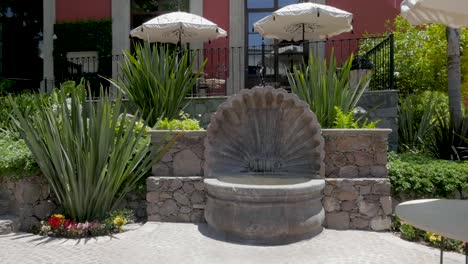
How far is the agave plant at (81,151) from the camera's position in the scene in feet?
14.6

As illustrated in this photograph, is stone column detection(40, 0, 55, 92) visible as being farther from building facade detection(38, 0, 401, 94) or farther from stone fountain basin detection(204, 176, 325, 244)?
stone fountain basin detection(204, 176, 325, 244)

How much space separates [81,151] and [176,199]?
1.22 meters

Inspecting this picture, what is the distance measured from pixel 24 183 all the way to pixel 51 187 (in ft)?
0.95

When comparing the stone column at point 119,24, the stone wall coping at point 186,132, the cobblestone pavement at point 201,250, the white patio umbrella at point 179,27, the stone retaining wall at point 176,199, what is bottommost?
the cobblestone pavement at point 201,250

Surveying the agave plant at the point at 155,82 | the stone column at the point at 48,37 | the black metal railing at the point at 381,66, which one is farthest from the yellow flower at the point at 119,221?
the stone column at the point at 48,37

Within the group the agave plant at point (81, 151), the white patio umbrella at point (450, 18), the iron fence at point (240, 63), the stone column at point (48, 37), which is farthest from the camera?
the stone column at point (48, 37)

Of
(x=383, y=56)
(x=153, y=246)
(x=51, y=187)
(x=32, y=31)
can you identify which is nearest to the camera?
(x=153, y=246)

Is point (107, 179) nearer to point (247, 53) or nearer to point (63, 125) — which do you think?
point (63, 125)

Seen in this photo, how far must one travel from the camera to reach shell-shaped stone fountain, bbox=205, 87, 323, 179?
4910 mm

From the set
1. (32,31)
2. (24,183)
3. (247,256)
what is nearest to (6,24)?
(32,31)

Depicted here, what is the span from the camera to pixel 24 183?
468 centimetres

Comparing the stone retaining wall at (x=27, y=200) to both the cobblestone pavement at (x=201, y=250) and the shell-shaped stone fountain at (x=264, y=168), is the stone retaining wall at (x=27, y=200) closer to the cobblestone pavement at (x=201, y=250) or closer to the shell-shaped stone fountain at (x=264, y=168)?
the cobblestone pavement at (x=201, y=250)

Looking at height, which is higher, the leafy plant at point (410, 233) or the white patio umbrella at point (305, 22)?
the white patio umbrella at point (305, 22)

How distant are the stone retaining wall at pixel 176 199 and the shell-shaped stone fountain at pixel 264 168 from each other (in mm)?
264
